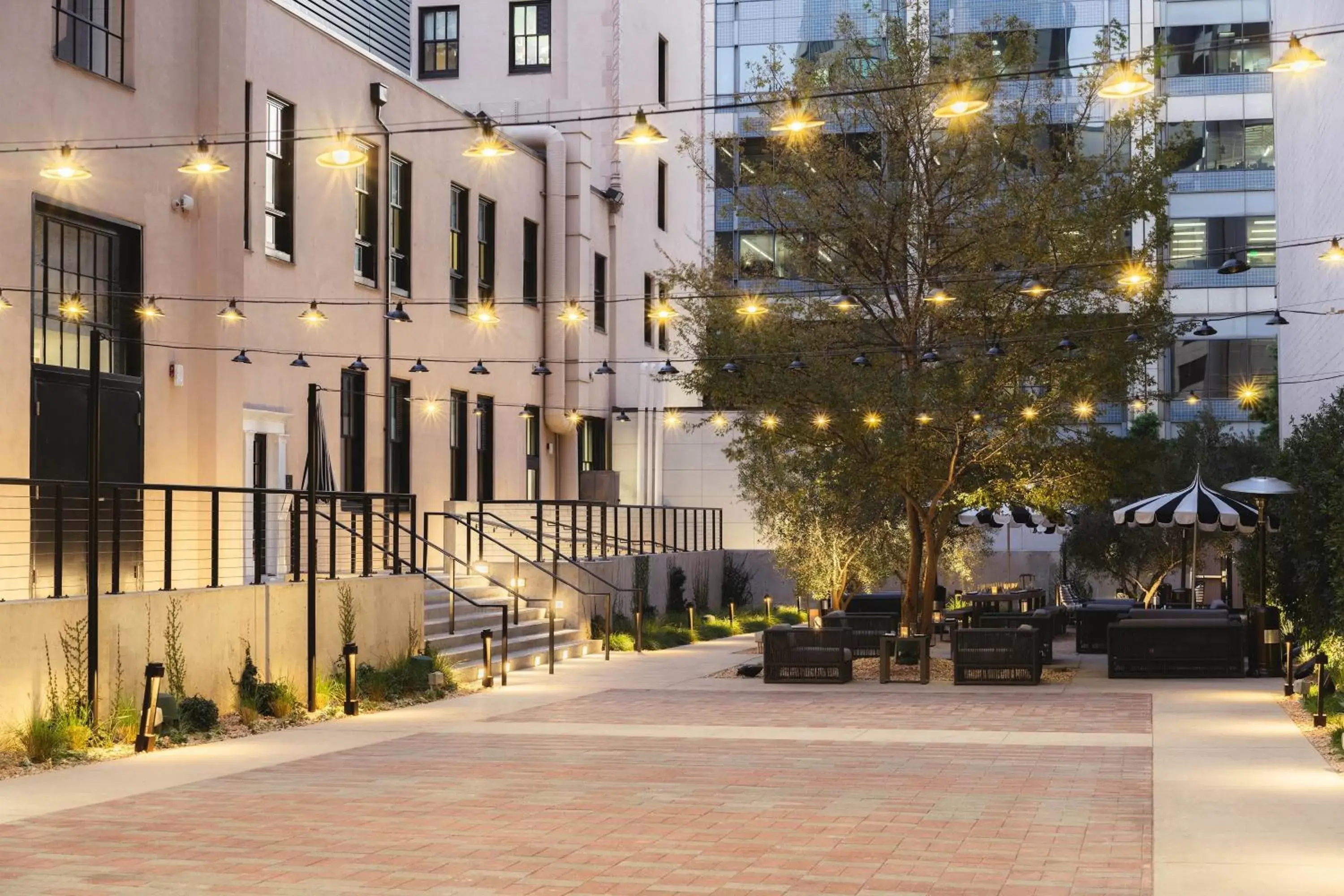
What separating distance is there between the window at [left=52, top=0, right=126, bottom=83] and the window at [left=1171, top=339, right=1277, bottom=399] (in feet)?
157

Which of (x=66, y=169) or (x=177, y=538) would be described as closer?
(x=66, y=169)

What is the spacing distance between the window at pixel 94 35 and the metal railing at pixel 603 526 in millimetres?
9527

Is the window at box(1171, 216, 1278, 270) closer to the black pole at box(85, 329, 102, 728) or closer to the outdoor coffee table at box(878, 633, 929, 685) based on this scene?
the outdoor coffee table at box(878, 633, 929, 685)

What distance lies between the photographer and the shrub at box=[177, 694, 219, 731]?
16.7 m

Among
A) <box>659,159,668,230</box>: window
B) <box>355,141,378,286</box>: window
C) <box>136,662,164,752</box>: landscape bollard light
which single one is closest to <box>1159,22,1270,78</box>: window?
<box>659,159,668,230</box>: window

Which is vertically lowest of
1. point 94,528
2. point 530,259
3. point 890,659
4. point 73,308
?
point 890,659

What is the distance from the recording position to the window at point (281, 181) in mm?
26609

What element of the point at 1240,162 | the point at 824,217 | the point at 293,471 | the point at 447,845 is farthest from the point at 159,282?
the point at 1240,162

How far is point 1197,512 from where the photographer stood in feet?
87.2

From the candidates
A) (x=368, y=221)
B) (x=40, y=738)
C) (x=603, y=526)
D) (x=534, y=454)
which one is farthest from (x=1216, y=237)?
(x=40, y=738)

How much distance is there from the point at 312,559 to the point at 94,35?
812 cm

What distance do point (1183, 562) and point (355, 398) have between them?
19.5m

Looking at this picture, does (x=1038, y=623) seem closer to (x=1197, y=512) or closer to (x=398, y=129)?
(x=1197, y=512)

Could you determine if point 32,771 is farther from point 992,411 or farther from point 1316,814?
point 992,411
